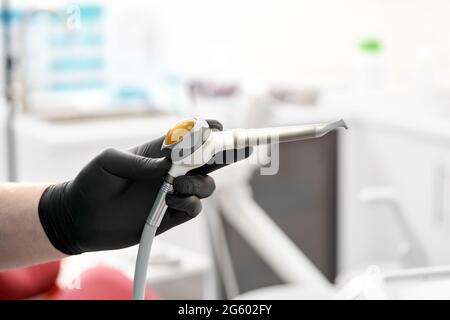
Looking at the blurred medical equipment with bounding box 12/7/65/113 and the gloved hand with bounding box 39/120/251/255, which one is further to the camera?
the blurred medical equipment with bounding box 12/7/65/113

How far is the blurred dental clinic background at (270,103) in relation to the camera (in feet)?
6.66

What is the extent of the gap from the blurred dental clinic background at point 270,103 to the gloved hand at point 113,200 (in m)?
0.98

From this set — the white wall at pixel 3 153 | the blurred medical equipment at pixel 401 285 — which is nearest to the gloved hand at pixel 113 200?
the blurred medical equipment at pixel 401 285

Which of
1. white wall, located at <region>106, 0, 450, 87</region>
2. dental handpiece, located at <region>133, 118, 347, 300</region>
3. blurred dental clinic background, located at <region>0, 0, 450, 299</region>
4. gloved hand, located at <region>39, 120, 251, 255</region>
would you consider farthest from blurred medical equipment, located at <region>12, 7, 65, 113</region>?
dental handpiece, located at <region>133, 118, 347, 300</region>

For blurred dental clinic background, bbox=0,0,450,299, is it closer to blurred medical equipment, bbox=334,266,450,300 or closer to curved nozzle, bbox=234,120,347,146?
blurred medical equipment, bbox=334,266,450,300

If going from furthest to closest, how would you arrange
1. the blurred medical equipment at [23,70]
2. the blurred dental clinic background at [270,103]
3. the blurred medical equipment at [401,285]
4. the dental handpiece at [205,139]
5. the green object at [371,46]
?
the green object at [371,46] → the blurred medical equipment at [23,70] → the blurred dental clinic background at [270,103] → the blurred medical equipment at [401,285] → the dental handpiece at [205,139]

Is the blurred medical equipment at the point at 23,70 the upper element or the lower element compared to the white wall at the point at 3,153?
upper

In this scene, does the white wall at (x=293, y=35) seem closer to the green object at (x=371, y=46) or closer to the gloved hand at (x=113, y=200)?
the green object at (x=371, y=46)

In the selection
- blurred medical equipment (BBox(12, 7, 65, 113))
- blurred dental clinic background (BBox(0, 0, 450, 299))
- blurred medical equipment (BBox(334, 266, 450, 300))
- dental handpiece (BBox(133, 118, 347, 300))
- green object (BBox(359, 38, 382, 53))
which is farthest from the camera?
green object (BBox(359, 38, 382, 53))

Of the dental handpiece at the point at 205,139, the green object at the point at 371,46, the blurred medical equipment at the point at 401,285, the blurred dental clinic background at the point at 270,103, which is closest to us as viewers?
the dental handpiece at the point at 205,139

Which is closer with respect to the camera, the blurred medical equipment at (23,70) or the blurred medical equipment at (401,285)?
the blurred medical equipment at (401,285)

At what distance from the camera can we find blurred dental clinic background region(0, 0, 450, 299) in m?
2.03

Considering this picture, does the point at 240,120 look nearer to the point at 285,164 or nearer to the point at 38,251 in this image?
the point at 285,164

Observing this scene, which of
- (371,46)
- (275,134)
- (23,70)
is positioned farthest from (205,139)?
(371,46)
